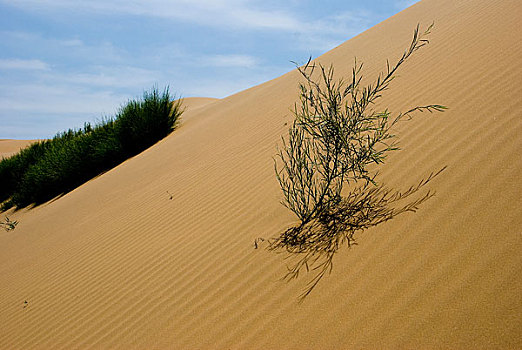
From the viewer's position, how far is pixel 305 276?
3.12m

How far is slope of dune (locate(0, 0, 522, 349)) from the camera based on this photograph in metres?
2.49

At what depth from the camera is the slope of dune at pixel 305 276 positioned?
97.9 inches

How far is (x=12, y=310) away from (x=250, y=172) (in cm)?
314

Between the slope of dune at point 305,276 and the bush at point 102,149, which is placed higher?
the bush at point 102,149

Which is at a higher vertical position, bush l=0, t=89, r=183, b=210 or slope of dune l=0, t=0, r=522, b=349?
bush l=0, t=89, r=183, b=210

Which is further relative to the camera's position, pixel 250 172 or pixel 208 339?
pixel 250 172

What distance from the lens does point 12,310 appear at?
469 cm

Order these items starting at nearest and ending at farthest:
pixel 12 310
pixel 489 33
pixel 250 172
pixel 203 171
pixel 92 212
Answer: pixel 12 310 < pixel 250 172 < pixel 489 33 < pixel 203 171 < pixel 92 212

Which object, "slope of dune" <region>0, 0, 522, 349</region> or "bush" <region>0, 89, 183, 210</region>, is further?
"bush" <region>0, 89, 183, 210</region>

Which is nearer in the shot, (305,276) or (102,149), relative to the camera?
(305,276)

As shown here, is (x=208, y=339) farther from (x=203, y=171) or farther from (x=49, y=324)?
(x=203, y=171)

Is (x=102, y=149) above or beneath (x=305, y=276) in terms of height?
above

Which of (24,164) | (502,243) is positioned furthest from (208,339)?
(24,164)

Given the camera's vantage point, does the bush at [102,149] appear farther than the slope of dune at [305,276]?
Yes
